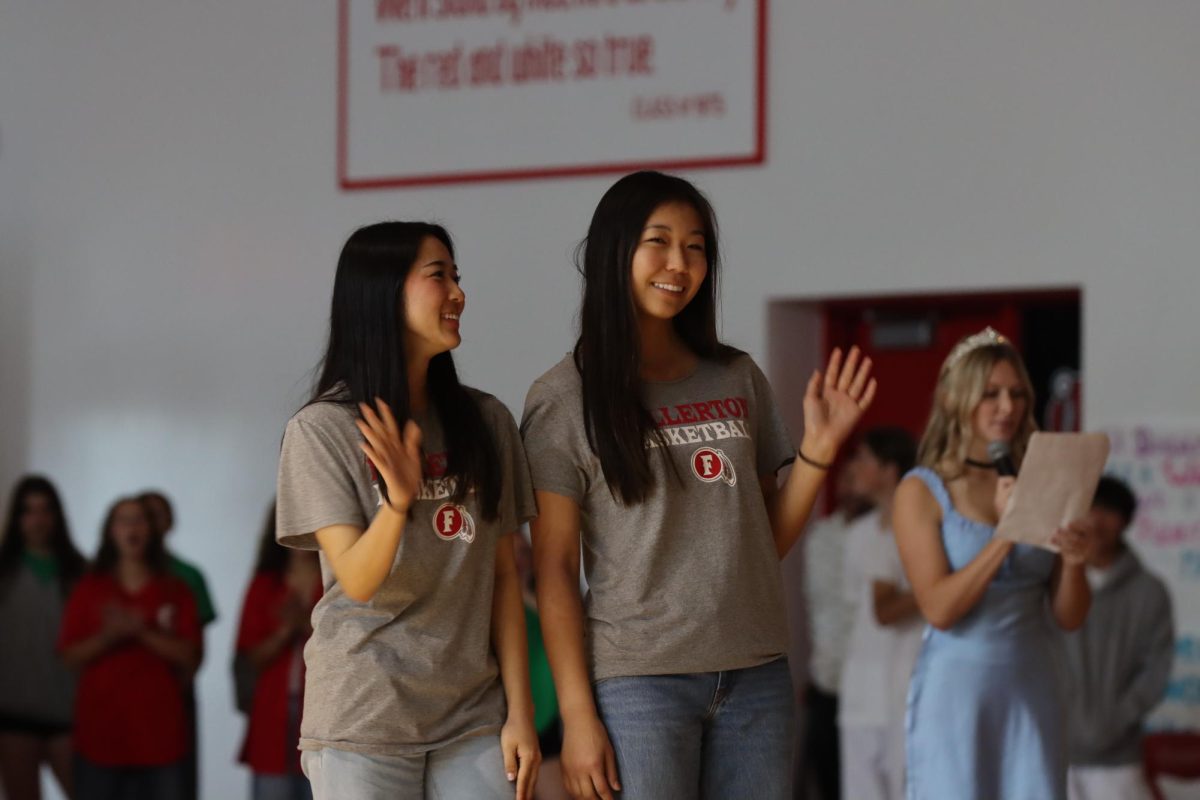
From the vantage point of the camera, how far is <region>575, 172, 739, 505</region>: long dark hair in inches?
96.6

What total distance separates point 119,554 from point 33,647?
517mm

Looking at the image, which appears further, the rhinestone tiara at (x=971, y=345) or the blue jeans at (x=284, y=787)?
the blue jeans at (x=284, y=787)

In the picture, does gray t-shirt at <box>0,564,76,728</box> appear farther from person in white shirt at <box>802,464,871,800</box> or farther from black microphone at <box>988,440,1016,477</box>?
black microphone at <box>988,440,1016,477</box>

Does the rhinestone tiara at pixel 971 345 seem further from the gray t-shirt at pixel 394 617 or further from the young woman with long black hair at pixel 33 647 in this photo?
the young woman with long black hair at pixel 33 647

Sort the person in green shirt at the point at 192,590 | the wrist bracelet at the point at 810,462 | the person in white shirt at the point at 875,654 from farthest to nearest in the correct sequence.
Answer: the person in green shirt at the point at 192,590 → the person in white shirt at the point at 875,654 → the wrist bracelet at the point at 810,462

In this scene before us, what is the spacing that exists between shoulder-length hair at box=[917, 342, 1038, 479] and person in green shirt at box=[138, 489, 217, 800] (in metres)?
3.25

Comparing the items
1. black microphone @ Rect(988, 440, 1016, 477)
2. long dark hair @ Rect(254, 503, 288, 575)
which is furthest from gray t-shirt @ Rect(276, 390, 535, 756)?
long dark hair @ Rect(254, 503, 288, 575)

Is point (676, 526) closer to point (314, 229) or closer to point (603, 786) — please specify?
point (603, 786)

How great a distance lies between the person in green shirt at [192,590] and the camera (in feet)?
18.8

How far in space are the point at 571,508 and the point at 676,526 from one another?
0.16 metres

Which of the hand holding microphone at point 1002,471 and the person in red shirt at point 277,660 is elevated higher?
the hand holding microphone at point 1002,471

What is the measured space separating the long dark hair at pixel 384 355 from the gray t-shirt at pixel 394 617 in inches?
1.3

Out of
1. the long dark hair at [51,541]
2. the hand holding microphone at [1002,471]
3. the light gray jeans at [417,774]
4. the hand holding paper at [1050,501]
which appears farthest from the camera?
the long dark hair at [51,541]

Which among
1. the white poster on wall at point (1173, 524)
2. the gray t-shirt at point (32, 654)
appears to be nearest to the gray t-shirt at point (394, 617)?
the white poster on wall at point (1173, 524)
